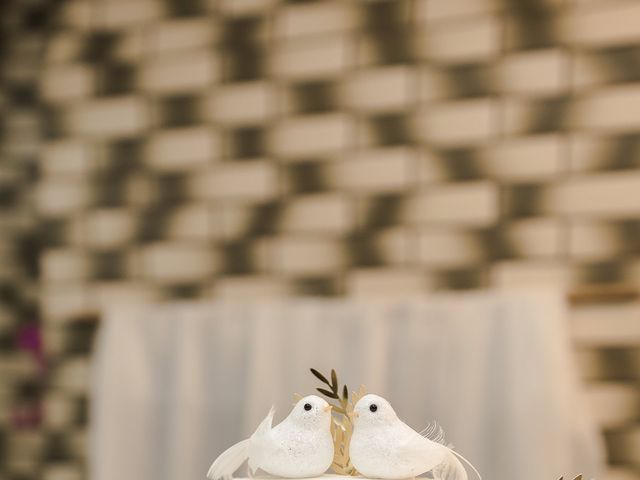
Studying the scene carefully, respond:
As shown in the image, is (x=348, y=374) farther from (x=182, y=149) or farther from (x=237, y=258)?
(x=182, y=149)

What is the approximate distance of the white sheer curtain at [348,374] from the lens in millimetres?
1257

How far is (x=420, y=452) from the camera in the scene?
1.97ft

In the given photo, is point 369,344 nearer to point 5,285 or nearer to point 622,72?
point 622,72

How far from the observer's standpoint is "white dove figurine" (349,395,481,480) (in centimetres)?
60

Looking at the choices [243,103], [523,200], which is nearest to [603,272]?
[523,200]

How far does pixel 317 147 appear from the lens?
154cm

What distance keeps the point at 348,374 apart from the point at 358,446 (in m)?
0.75

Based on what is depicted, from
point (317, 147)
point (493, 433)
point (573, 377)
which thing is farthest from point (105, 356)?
point (573, 377)

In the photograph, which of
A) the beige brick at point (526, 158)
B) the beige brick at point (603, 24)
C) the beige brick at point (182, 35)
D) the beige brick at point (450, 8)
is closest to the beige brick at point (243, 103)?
the beige brick at point (182, 35)

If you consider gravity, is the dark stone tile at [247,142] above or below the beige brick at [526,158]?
above

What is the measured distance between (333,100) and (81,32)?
0.60 m

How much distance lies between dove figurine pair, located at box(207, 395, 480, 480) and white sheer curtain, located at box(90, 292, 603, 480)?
0.62 meters

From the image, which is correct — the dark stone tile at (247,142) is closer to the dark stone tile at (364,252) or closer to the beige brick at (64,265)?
the dark stone tile at (364,252)

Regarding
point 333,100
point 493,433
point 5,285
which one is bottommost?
point 493,433
